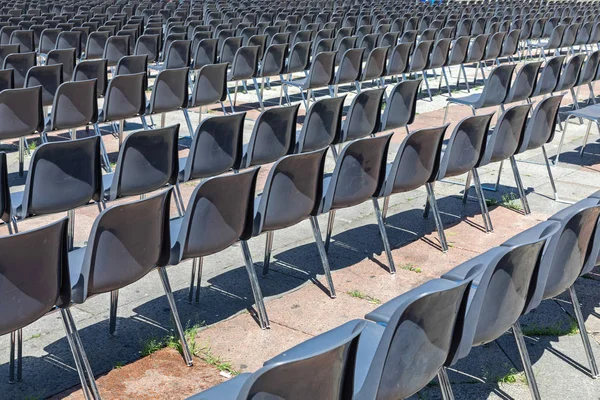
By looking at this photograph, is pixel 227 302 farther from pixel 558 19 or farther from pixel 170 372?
pixel 558 19

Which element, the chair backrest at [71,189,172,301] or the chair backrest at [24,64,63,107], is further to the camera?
the chair backrest at [24,64,63,107]

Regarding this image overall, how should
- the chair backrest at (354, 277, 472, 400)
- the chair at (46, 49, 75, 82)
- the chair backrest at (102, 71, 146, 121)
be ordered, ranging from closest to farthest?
the chair backrest at (354, 277, 472, 400) < the chair backrest at (102, 71, 146, 121) < the chair at (46, 49, 75, 82)

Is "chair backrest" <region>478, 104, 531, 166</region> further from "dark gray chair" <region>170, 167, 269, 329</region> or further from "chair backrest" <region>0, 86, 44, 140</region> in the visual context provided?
"chair backrest" <region>0, 86, 44, 140</region>

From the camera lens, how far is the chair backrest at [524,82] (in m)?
9.05

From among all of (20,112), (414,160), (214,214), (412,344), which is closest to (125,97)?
(20,112)

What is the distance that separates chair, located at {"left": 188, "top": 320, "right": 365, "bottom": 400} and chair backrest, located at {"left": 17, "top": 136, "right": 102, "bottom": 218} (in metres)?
Result: 2.61

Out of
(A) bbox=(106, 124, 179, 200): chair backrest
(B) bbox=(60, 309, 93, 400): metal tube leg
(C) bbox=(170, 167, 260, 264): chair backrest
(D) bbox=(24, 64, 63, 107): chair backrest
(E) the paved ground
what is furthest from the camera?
(D) bbox=(24, 64, 63, 107): chair backrest

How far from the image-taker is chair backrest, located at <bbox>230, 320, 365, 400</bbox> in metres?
→ 2.22

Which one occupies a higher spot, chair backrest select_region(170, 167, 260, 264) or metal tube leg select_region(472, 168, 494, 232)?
chair backrest select_region(170, 167, 260, 264)

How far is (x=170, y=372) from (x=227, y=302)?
92 cm

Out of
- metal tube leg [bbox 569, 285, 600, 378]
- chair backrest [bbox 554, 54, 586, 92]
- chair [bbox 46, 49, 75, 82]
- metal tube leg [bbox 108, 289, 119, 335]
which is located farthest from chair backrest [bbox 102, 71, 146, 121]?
metal tube leg [bbox 569, 285, 600, 378]

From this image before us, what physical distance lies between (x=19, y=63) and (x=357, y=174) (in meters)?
5.23

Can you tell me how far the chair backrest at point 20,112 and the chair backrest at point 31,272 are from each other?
12.1ft

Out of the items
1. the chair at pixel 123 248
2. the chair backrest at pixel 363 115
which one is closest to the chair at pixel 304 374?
the chair at pixel 123 248
